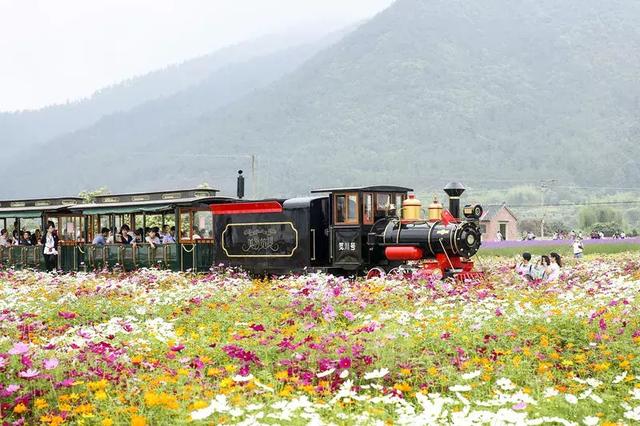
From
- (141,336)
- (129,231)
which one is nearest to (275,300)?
(141,336)

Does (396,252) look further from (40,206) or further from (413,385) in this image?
(40,206)

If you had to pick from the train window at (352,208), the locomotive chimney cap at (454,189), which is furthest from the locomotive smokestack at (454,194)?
the train window at (352,208)

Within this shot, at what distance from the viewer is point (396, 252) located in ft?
65.0

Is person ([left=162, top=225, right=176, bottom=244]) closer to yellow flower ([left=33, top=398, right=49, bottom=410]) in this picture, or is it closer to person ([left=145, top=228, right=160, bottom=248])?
person ([left=145, top=228, right=160, bottom=248])

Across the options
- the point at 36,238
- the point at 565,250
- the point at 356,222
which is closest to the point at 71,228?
the point at 36,238

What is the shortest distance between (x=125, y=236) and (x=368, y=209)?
31.0ft

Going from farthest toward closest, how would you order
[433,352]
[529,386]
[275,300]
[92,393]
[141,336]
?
[275,300] < [141,336] < [433,352] < [529,386] < [92,393]

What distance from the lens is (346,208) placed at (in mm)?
20766

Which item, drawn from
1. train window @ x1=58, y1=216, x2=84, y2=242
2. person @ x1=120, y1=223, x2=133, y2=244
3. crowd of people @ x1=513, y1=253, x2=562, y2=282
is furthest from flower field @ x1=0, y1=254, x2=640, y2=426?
train window @ x1=58, y1=216, x2=84, y2=242

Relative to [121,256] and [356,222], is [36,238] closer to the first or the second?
[121,256]

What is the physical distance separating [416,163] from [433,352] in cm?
19150

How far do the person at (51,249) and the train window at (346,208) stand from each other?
10.5m

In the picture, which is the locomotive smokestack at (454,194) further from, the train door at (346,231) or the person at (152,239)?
the person at (152,239)

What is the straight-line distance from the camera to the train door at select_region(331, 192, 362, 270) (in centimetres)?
2038
